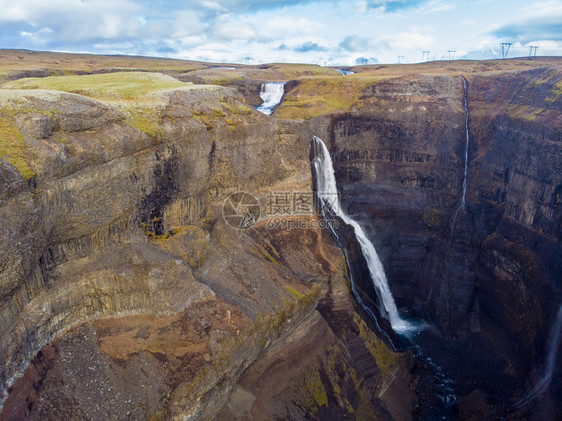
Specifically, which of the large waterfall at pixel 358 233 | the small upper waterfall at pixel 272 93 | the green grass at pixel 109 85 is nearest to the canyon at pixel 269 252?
the green grass at pixel 109 85

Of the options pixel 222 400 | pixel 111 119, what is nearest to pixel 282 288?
pixel 222 400

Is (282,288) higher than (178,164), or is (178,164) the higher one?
(178,164)

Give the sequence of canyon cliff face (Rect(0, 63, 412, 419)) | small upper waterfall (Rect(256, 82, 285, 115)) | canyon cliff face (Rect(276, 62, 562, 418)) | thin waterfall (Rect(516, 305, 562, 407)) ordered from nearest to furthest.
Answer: canyon cliff face (Rect(0, 63, 412, 419)), thin waterfall (Rect(516, 305, 562, 407)), canyon cliff face (Rect(276, 62, 562, 418)), small upper waterfall (Rect(256, 82, 285, 115))

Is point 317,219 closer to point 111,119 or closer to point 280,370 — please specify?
point 280,370

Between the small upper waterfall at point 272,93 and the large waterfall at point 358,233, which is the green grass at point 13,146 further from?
the small upper waterfall at point 272,93

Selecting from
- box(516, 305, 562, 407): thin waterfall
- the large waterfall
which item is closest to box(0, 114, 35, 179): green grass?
the large waterfall

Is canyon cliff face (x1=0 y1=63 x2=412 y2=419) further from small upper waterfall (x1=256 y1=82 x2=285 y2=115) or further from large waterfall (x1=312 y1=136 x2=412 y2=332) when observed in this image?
small upper waterfall (x1=256 y1=82 x2=285 y2=115)
